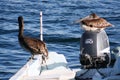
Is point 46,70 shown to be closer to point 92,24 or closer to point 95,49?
point 95,49

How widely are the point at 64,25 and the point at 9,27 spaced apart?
2.57 m

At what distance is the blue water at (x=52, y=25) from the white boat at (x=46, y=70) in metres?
5.14

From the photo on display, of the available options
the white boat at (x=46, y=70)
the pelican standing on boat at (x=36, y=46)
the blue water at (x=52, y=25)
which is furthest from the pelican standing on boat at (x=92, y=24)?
the blue water at (x=52, y=25)

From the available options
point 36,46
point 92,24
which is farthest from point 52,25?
point 92,24

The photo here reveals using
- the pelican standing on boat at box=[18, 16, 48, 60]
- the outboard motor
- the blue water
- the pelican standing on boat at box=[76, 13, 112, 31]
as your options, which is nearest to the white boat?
the pelican standing on boat at box=[18, 16, 48, 60]

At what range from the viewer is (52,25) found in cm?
2792

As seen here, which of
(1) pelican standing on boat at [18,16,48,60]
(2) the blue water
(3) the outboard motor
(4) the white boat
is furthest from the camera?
(2) the blue water

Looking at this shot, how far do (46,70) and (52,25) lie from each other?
1688 cm

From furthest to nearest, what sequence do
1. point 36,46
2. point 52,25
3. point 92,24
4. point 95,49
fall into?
point 52,25, point 36,46, point 95,49, point 92,24

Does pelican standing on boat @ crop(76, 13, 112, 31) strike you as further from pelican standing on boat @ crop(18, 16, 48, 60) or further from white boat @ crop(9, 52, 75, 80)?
pelican standing on boat @ crop(18, 16, 48, 60)

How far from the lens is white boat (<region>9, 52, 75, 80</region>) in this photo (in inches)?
399

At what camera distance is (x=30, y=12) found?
31.2m

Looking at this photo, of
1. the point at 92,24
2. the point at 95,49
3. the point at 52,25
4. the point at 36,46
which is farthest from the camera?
the point at 52,25

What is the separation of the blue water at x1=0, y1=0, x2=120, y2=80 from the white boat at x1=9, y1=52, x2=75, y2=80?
5.14 m
